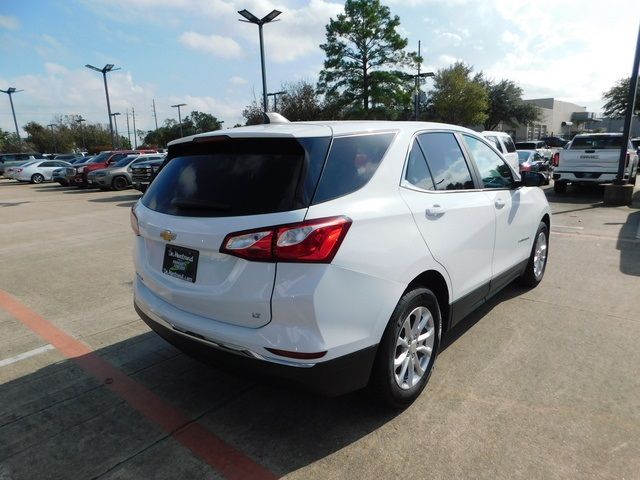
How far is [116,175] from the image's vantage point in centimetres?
1991

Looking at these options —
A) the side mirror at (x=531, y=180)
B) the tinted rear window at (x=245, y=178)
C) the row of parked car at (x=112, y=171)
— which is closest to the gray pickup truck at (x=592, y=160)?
the side mirror at (x=531, y=180)

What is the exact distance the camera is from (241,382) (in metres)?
3.26

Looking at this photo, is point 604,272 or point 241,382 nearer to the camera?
point 241,382

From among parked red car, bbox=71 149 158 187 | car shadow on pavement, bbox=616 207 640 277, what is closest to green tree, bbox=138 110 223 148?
parked red car, bbox=71 149 158 187

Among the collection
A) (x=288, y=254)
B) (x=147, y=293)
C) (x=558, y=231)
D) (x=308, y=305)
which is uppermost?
(x=288, y=254)

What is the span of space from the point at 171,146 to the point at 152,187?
311mm

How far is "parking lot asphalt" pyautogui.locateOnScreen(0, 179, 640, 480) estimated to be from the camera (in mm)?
2408

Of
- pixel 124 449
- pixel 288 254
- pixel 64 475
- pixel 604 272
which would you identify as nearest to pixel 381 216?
pixel 288 254

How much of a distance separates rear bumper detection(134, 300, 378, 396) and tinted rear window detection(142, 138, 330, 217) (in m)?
0.74

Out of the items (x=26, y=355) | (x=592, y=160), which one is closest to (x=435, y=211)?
(x=26, y=355)

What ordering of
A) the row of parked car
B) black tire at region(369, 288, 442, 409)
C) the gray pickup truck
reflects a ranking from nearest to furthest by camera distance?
1. black tire at region(369, 288, 442, 409)
2. the gray pickup truck
3. the row of parked car

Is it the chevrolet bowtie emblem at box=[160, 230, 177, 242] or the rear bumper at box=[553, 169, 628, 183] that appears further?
the rear bumper at box=[553, 169, 628, 183]

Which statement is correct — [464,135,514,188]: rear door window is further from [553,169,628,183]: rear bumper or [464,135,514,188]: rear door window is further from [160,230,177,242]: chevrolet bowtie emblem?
[553,169,628,183]: rear bumper

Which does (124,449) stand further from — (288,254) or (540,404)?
(540,404)
